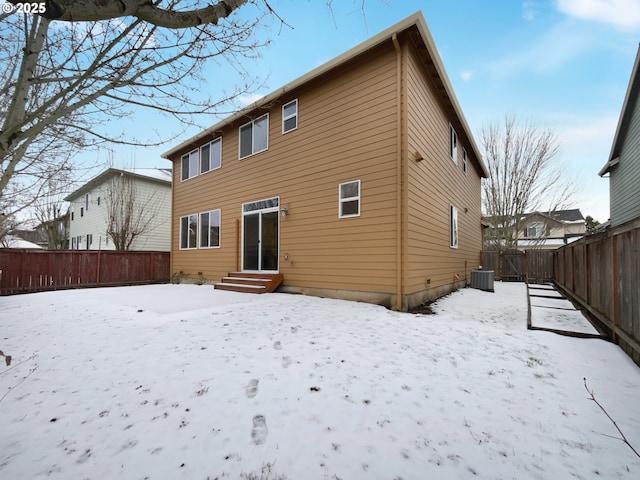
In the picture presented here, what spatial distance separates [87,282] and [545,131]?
881 inches

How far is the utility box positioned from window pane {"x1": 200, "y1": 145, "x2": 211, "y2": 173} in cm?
1046

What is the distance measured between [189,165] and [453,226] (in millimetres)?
10489

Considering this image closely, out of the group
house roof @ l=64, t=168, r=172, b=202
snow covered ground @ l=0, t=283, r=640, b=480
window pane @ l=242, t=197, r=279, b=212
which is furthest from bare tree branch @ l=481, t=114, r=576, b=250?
house roof @ l=64, t=168, r=172, b=202

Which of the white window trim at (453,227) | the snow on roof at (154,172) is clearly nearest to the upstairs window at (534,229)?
the white window trim at (453,227)

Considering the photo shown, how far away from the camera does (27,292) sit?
907cm

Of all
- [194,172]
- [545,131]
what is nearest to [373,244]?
[194,172]

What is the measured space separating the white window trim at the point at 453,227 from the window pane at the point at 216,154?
8166 mm

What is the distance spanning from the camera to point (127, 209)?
13945 mm

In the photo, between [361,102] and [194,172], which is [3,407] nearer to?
[361,102]

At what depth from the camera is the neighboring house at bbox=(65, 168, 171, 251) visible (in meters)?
13.9

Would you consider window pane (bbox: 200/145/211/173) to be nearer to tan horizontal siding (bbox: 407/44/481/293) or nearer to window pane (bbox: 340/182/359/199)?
window pane (bbox: 340/182/359/199)

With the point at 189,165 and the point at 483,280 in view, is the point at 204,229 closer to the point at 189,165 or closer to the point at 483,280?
the point at 189,165

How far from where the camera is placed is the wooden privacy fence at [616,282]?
294 centimetres

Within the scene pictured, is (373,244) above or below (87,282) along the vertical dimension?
above
